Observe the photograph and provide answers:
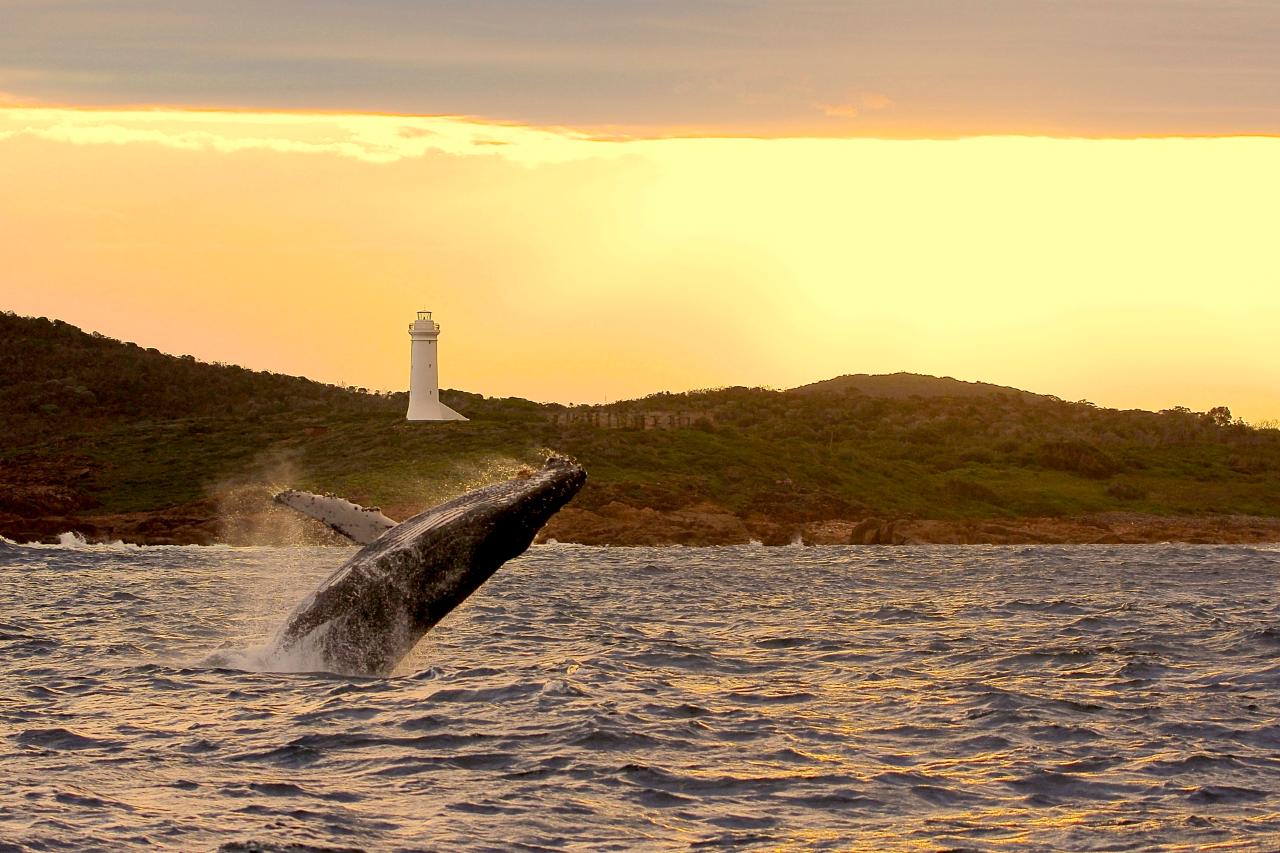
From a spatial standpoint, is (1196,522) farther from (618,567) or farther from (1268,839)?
(1268,839)

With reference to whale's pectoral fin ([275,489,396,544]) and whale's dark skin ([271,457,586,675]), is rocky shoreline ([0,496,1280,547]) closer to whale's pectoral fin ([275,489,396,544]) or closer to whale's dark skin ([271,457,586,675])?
whale's pectoral fin ([275,489,396,544])

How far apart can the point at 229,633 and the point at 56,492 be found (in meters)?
54.2

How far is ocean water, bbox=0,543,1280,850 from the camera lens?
11.1 meters

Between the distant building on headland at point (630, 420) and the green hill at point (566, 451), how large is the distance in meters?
0.25

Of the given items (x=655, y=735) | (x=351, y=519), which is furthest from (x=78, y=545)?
(x=655, y=735)

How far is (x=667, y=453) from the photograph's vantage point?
295 ft

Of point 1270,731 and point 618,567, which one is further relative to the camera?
point 618,567

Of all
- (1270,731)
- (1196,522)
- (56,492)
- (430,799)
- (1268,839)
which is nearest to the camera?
(1268,839)

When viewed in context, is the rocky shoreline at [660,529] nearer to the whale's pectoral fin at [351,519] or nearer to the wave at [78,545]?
the wave at [78,545]

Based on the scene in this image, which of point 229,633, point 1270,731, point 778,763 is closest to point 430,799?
point 778,763

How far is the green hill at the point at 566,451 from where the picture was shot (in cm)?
7681

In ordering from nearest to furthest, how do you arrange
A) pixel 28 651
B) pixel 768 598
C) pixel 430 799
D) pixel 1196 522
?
pixel 430 799 < pixel 28 651 < pixel 768 598 < pixel 1196 522

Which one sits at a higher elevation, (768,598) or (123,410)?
(123,410)

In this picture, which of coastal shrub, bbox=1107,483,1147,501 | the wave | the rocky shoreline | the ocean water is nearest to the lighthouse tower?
the rocky shoreline
